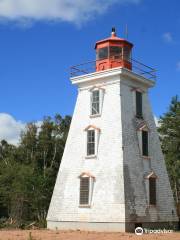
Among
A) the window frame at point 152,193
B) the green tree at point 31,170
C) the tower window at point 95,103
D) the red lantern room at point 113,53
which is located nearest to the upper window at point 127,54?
the red lantern room at point 113,53

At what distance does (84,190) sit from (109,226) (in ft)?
9.21

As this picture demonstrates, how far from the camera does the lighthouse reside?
24.0 m

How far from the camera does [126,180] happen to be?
2403cm

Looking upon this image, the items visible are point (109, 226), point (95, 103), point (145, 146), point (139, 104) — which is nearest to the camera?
point (109, 226)

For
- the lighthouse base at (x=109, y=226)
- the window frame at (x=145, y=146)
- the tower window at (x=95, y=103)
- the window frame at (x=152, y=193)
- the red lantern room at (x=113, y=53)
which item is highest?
the red lantern room at (x=113, y=53)

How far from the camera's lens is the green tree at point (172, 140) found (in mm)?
35125

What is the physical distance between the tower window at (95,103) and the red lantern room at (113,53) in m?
1.64

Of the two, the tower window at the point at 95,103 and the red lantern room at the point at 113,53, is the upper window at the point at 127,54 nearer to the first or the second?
the red lantern room at the point at 113,53

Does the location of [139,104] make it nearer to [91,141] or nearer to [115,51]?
[115,51]

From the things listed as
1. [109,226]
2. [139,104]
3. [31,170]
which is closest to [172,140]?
[139,104]

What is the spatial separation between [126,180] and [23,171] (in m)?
14.0

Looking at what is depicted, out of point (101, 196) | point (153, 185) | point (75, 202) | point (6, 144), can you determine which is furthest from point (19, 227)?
point (6, 144)

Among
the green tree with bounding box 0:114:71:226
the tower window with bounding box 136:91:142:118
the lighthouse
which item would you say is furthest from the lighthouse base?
the tower window with bounding box 136:91:142:118

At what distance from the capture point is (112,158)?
2462cm
